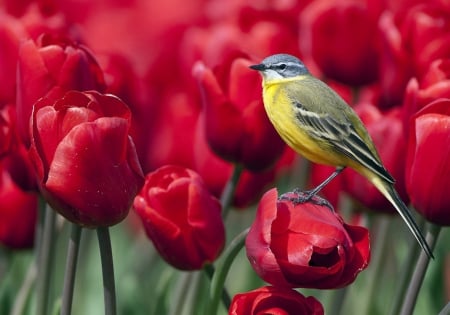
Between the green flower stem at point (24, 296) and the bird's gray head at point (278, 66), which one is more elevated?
the bird's gray head at point (278, 66)

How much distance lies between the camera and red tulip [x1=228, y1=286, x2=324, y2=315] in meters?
1.37

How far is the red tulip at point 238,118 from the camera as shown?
73.2 inches

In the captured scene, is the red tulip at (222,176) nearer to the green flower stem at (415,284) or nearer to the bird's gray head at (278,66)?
the bird's gray head at (278,66)

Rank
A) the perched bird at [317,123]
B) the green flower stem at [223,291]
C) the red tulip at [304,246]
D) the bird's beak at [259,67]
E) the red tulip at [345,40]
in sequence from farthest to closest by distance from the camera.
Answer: the red tulip at [345,40] < the bird's beak at [259,67] < the perched bird at [317,123] < the green flower stem at [223,291] < the red tulip at [304,246]

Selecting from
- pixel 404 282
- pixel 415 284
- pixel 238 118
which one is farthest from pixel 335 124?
pixel 415 284

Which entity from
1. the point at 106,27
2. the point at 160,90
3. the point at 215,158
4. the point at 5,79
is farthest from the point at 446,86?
the point at 106,27

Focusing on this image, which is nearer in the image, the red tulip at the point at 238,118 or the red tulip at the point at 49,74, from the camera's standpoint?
the red tulip at the point at 49,74

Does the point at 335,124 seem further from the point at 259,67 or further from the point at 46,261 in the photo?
the point at 46,261

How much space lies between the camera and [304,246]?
1.36 metres

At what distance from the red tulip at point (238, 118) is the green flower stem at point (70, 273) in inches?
16.4

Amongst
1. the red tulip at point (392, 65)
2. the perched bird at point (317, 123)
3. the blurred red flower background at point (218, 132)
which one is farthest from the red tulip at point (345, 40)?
the perched bird at point (317, 123)

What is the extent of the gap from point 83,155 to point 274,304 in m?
0.27

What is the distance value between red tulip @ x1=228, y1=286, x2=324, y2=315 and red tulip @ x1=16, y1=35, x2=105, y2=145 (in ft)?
1.27

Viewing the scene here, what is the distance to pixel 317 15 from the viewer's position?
2270 mm
